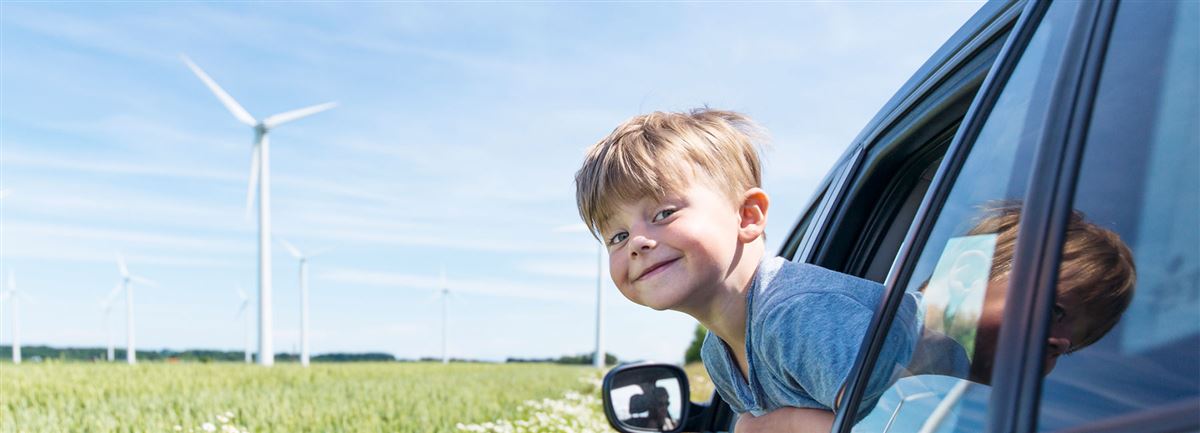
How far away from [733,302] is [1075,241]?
909 mm

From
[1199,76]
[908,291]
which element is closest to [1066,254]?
[1199,76]

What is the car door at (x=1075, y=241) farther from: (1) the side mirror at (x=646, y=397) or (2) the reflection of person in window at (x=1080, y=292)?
(1) the side mirror at (x=646, y=397)

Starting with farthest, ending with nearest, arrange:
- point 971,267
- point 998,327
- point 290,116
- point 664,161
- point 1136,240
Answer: point 290,116
point 664,161
point 971,267
point 998,327
point 1136,240

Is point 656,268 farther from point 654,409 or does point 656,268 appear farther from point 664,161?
point 654,409

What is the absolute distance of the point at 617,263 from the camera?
1924 millimetres

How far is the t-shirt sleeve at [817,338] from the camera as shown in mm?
1483

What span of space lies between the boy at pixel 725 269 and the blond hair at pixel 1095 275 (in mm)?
520

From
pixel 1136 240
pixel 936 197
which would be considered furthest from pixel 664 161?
pixel 1136 240

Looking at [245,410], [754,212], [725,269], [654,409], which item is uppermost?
[754,212]

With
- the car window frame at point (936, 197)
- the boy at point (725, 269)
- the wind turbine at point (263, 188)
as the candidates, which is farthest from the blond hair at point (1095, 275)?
the wind turbine at point (263, 188)

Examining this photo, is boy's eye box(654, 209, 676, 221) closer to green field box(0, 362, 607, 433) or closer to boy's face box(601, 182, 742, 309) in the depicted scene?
boy's face box(601, 182, 742, 309)

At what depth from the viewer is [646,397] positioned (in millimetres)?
2736

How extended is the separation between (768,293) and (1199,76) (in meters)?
0.91

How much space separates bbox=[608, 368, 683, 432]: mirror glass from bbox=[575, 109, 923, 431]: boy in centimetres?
63
